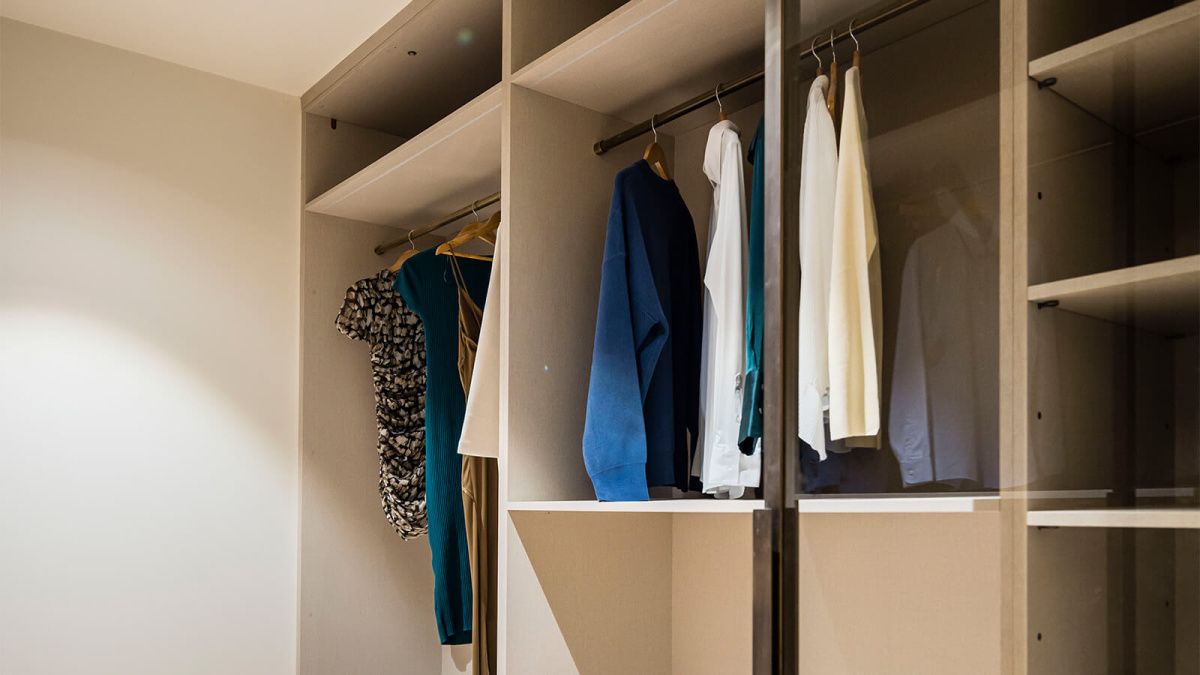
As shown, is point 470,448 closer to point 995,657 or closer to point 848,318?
point 848,318

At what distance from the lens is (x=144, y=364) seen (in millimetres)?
2215

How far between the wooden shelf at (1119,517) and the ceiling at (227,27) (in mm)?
1888

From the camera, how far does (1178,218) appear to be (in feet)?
1.54

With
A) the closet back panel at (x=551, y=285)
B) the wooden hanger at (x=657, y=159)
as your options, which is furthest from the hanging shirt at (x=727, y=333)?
the closet back panel at (x=551, y=285)

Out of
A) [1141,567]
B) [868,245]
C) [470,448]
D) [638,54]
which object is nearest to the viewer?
[1141,567]

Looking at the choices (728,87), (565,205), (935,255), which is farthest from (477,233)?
(935,255)

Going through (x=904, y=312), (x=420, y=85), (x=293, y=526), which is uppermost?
(x=420, y=85)

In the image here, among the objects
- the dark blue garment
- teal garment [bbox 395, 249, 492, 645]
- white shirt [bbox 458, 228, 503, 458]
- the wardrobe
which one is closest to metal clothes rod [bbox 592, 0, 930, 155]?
the wardrobe

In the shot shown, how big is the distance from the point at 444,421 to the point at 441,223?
517 millimetres

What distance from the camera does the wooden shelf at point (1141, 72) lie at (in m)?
0.47

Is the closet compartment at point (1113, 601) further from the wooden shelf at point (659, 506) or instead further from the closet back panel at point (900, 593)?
the wooden shelf at point (659, 506)

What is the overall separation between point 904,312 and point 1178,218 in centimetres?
20

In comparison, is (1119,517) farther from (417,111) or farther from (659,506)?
(417,111)

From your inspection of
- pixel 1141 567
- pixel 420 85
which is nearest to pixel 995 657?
pixel 1141 567
